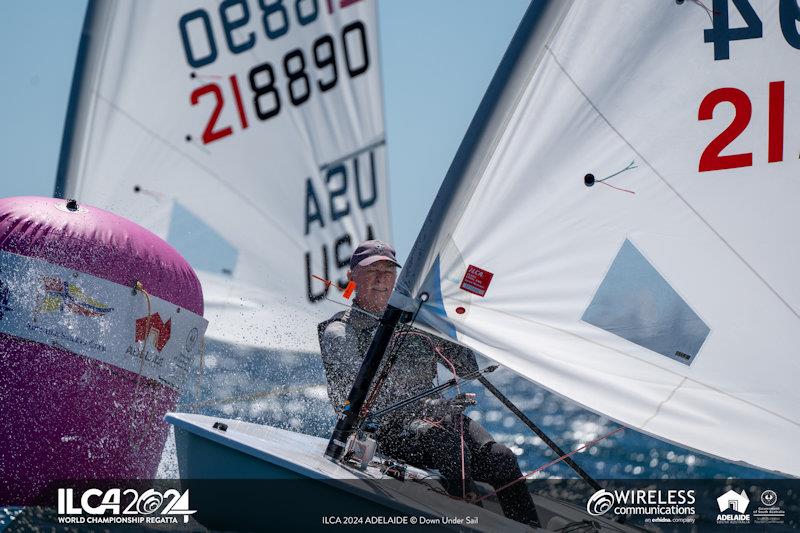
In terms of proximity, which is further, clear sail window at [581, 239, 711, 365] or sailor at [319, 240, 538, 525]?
clear sail window at [581, 239, 711, 365]

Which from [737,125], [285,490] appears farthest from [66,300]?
[737,125]

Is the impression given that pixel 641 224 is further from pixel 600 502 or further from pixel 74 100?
pixel 74 100

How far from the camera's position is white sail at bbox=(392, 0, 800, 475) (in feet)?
11.2

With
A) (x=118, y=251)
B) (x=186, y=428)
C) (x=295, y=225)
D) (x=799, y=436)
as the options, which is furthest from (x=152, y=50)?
(x=799, y=436)

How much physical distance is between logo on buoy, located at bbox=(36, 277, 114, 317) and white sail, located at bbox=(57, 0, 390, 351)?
69.4 inches

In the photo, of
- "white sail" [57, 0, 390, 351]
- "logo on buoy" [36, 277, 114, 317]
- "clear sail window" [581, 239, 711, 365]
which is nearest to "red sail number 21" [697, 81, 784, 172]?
"clear sail window" [581, 239, 711, 365]

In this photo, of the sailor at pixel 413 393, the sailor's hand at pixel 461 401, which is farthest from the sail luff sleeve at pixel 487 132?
the sailor's hand at pixel 461 401

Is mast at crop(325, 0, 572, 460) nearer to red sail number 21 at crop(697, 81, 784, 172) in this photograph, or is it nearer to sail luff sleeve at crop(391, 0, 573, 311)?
sail luff sleeve at crop(391, 0, 573, 311)

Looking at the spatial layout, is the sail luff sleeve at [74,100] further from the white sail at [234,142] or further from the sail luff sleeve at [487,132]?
the sail luff sleeve at [487,132]

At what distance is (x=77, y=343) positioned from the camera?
11.6ft

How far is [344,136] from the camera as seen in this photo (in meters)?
5.95

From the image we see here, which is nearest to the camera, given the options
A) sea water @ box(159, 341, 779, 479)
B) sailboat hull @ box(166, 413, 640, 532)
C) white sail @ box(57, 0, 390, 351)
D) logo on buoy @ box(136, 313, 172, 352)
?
sailboat hull @ box(166, 413, 640, 532)

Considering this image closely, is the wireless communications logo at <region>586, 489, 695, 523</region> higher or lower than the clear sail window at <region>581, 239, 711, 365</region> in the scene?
lower

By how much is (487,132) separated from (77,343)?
152 centimetres
